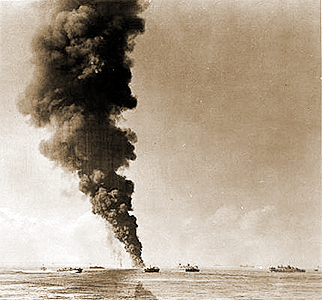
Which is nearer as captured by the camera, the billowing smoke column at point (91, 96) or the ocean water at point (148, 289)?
the ocean water at point (148, 289)

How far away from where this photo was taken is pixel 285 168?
16359 mm

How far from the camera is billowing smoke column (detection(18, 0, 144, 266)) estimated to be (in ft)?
68.3

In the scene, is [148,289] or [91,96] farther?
[91,96]

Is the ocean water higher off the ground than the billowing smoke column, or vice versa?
the billowing smoke column

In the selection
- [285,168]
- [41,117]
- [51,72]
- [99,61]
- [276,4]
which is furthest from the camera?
[99,61]

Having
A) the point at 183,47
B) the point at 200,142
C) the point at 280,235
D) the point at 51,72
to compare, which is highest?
the point at 51,72

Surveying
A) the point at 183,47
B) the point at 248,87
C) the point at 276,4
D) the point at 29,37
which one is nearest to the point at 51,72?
the point at 29,37

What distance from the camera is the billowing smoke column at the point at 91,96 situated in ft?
68.3

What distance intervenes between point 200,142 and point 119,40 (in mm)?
9744

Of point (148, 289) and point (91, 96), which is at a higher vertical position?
point (91, 96)

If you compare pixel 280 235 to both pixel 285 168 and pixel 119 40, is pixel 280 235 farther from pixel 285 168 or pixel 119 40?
pixel 119 40

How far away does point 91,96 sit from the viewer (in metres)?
28.4

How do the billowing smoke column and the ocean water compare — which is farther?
the billowing smoke column

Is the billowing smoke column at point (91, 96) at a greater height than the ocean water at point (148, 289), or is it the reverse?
the billowing smoke column at point (91, 96)
